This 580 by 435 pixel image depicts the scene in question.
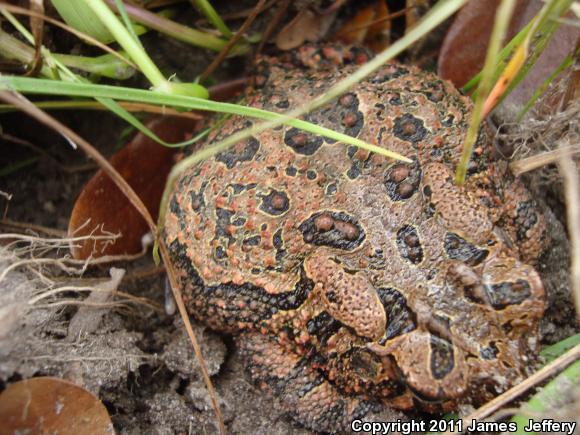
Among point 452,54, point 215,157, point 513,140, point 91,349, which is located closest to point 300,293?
point 215,157

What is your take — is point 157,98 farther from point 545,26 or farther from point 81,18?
point 545,26

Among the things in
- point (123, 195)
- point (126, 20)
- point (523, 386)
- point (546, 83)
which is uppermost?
point (546, 83)

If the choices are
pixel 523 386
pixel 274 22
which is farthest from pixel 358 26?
pixel 523 386

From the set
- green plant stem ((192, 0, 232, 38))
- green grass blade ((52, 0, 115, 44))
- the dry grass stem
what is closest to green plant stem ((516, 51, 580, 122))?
the dry grass stem

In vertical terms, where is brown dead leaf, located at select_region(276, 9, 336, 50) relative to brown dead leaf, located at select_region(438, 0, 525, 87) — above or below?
below

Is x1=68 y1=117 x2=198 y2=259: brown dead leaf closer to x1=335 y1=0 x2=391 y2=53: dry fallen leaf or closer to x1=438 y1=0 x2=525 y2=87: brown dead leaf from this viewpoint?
x1=335 y1=0 x2=391 y2=53: dry fallen leaf

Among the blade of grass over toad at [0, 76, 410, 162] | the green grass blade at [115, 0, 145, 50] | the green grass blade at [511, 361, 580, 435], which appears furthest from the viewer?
the green grass blade at [115, 0, 145, 50]

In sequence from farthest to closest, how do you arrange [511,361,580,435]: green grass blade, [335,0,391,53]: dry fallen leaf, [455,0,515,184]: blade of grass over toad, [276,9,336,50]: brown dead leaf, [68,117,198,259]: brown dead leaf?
1. [335,0,391,53]: dry fallen leaf
2. [276,9,336,50]: brown dead leaf
3. [68,117,198,259]: brown dead leaf
4. [511,361,580,435]: green grass blade
5. [455,0,515,184]: blade of grass over toad
